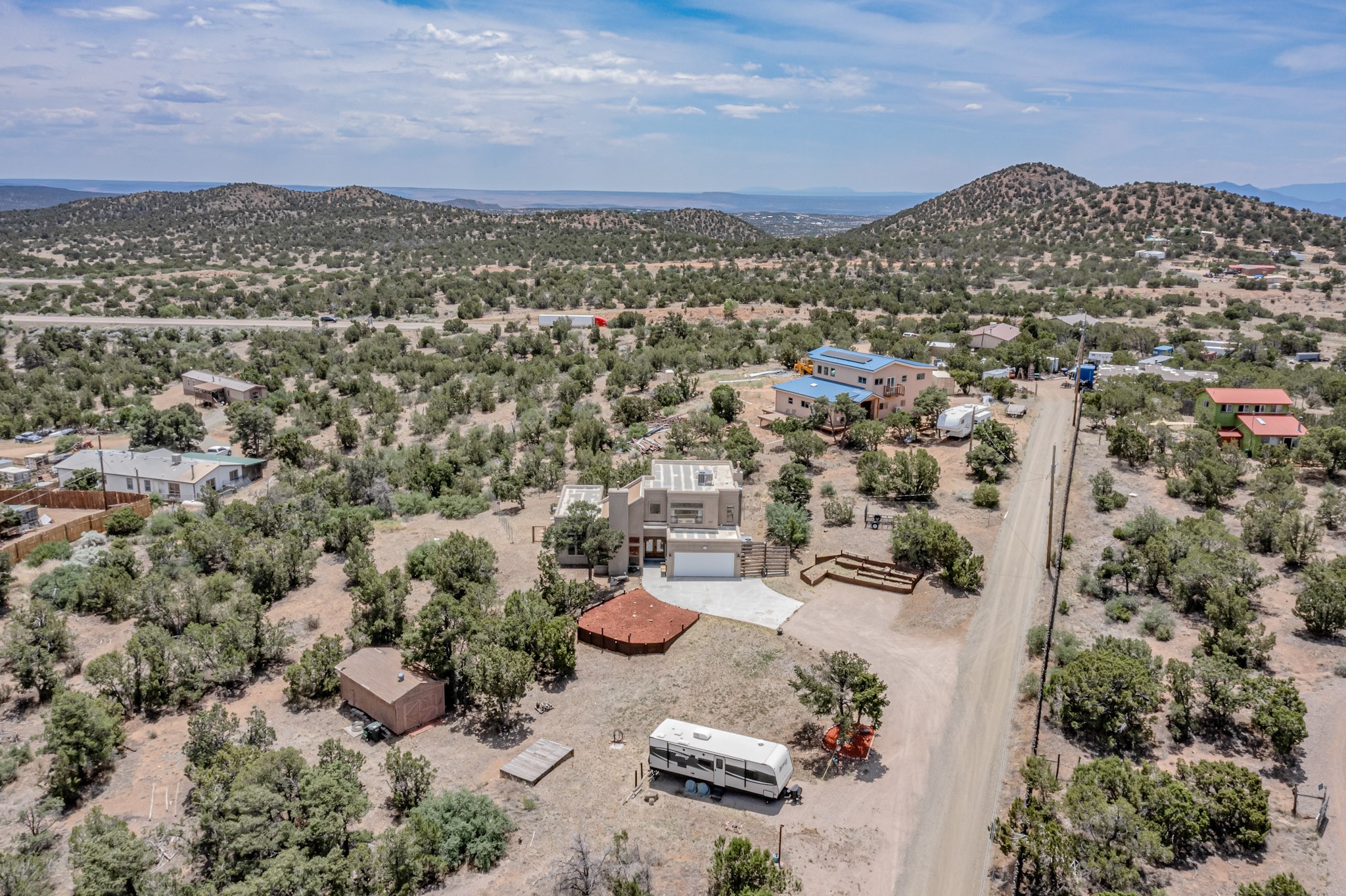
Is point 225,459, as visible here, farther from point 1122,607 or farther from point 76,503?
point 1122,607

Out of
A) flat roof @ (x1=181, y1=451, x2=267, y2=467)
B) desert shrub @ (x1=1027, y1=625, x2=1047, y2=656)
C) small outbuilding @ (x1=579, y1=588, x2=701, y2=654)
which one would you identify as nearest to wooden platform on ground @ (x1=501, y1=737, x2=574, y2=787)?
small outbuilding @ (x1=579, y1=588, x2=701, y2=654)

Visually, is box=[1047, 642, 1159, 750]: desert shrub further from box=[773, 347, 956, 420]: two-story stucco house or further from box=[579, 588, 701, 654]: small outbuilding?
box=[773, 347, 956, 420]: two-story stucco house

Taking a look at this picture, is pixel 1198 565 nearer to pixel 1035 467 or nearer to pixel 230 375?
pixel 1035 467

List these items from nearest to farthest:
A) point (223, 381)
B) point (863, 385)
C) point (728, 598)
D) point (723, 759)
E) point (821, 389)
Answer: point (723, 759), point (728, 598), point (863, 385), point (821, 389), point (223, 381)

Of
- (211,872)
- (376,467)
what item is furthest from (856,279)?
(211,872)

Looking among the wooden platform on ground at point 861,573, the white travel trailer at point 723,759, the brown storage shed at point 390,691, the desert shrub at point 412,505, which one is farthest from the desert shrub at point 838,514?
the brown storage shed at point 390,691

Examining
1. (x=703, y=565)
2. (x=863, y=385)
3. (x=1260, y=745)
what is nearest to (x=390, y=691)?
(x=703, y=565)

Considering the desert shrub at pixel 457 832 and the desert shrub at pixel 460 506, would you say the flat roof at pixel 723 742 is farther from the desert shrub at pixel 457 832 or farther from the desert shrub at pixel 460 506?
the desert shrub at pixel 460 506
